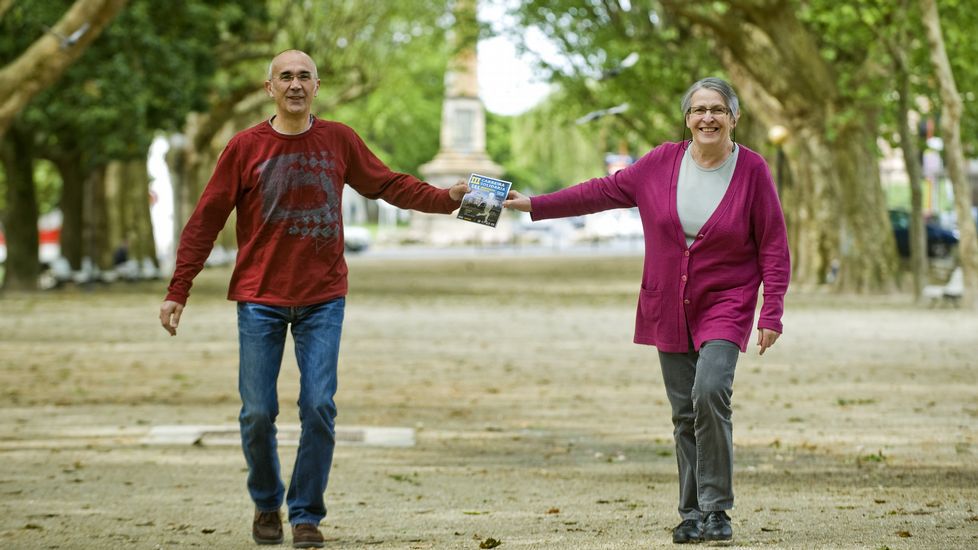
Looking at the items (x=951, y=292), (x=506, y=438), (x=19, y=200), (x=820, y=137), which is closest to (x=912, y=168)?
(x=951, y=292)

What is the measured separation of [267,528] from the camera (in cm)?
726

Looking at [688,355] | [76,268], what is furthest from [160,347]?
[76,268]

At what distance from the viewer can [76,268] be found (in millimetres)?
39844

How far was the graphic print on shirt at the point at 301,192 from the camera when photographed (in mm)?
6980


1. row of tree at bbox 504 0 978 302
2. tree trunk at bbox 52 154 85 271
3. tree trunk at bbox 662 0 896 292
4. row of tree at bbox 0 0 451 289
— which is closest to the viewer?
row of tree at bbox 504 0 978 302

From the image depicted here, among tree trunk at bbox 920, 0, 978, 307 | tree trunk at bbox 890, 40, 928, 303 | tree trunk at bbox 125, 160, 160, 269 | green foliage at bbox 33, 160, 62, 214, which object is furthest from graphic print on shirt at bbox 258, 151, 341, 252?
green foliage at bbox 33, 160, 62, 214

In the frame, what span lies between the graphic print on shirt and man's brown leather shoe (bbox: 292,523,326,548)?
3.48 ft

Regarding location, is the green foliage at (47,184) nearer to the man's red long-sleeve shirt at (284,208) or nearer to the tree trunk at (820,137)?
the tree trunk at (820,137)

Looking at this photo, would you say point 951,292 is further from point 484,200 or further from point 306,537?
point 306,537

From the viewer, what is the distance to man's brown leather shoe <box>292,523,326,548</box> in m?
7.05

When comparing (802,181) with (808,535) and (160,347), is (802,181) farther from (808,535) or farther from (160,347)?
(808,535)

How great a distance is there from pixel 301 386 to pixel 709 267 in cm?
160

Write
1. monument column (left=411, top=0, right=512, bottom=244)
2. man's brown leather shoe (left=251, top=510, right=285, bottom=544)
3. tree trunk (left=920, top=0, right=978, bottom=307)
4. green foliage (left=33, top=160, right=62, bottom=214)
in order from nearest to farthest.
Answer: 1. man's brown leather shoe (left=251, top=510, right=285, bottom=544)
2. tree trunk (left=920, top=0, right=978, bottom=307)
3. monument column (left=411, top=0, right=512, bottom=244)
4. green foliage (left=33, top=160, right=62, bottom=214)

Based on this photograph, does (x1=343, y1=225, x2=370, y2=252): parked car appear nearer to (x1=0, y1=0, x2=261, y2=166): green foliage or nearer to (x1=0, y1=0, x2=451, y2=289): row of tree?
(x1=0, y1=0, x2=451, y2=289): row of tree
